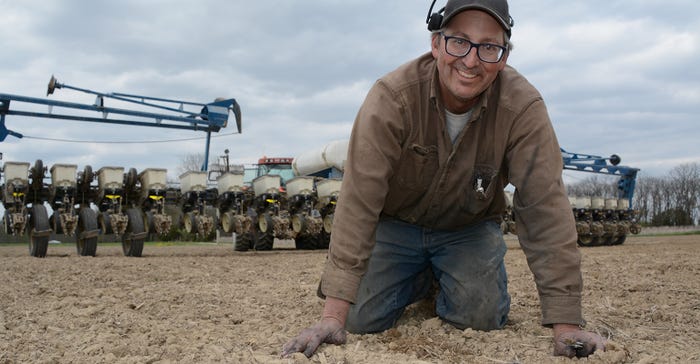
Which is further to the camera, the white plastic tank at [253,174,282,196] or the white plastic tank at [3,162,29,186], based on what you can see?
the white plastic tank at [253,174,282,196]

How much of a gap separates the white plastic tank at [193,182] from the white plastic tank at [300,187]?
1.50m

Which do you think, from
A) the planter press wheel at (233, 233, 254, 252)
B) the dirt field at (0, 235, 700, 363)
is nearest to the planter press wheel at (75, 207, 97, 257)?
the dirt field at (0, 235, 700, 363)

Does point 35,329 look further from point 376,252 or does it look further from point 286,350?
point 376,252

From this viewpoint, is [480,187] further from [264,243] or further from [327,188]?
[264,243]

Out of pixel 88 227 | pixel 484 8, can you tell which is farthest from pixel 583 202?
pixel 484 8

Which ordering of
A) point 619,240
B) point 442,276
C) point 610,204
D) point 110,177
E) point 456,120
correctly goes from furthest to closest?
point 619,240 → point 610,204 → point 110,177 → point 442,276 → point 456,120

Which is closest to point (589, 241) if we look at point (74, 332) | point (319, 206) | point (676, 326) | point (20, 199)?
point (319, 206)

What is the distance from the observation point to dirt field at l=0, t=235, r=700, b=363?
2.28m

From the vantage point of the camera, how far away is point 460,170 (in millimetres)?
2590

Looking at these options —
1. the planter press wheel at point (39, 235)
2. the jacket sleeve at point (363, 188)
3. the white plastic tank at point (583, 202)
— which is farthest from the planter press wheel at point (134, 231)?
the white plastic tank at point (583, 202)

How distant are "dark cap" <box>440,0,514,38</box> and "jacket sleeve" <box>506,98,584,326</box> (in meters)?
0.36

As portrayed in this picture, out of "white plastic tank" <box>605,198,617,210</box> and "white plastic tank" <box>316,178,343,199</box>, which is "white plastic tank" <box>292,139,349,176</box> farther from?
"white plastic tank" <box>605,198,617,210</box>

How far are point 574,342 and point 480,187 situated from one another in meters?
0.71

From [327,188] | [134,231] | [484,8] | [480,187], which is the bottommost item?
[134,231]
